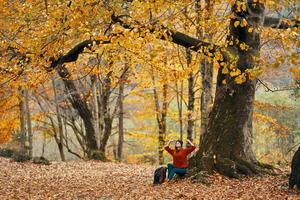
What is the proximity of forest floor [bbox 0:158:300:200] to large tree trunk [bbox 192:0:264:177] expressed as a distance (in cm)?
60

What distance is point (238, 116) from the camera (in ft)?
46.5

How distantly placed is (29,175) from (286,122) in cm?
3181

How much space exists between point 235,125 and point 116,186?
4123mm

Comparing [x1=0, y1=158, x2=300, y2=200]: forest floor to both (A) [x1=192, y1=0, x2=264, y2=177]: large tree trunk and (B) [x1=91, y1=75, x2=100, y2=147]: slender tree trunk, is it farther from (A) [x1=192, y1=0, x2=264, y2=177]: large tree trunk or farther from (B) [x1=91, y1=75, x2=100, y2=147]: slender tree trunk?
(B) [x1=91, y1=75, x2=100, y2=147]: slender tree trunk

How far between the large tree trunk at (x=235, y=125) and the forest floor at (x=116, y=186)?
1.96ft

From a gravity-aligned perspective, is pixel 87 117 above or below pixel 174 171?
above

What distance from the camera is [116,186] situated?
1470cm

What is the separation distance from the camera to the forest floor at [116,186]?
37.7ft

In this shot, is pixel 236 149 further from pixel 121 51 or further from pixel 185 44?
pixel 121 51

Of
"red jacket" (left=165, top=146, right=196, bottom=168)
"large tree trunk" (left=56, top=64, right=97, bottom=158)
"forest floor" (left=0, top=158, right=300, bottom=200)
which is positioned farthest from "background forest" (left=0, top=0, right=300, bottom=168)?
"red jacket" (left=165, top=146, right=196, bottom=168)

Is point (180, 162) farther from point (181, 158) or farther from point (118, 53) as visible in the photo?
point (118, 53)

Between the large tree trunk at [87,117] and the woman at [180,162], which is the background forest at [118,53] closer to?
the large tree trunk at [87,117]

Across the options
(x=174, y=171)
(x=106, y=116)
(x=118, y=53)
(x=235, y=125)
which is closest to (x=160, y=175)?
(x=174, y=171)

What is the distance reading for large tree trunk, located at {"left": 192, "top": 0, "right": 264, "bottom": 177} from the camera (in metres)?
14.0
